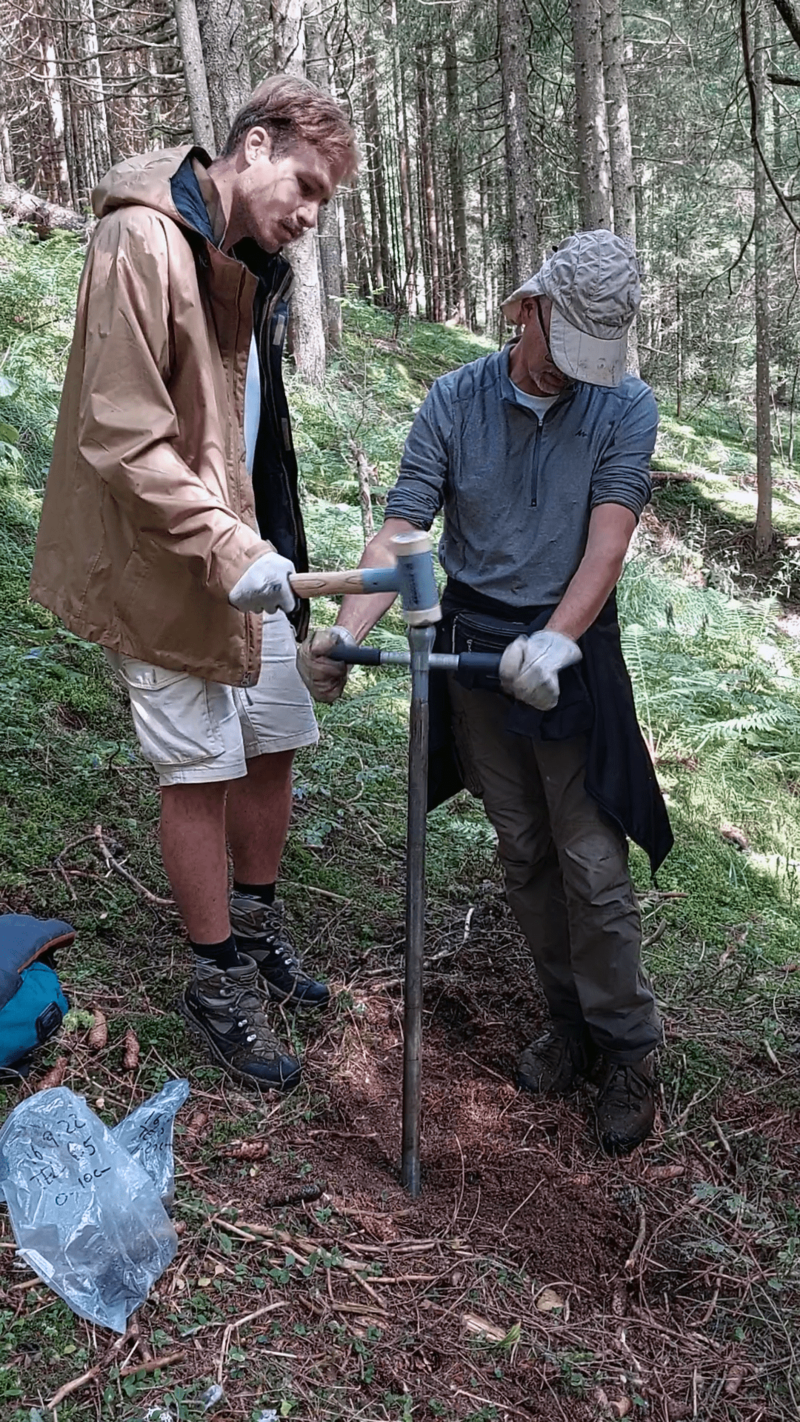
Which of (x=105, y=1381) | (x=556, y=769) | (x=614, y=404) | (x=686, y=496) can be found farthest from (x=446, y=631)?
(x=686, y=496)

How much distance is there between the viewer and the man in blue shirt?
2.43 metres

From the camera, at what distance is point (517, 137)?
1327 centimetres

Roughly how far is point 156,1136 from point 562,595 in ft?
5.24

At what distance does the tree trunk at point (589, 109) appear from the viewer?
25.9 ft

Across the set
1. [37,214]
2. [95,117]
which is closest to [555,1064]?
[37,214]

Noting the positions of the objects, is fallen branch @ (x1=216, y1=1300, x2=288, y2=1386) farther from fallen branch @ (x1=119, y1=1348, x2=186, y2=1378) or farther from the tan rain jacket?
the tan rain jacket

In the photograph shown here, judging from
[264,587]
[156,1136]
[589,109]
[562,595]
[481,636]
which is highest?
[589,109]

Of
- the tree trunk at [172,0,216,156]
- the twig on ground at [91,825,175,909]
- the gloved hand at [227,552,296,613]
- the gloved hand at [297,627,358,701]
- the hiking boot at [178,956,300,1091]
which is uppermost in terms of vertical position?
the tree trunk at [172,0,216,156]

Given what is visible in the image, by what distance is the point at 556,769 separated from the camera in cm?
269

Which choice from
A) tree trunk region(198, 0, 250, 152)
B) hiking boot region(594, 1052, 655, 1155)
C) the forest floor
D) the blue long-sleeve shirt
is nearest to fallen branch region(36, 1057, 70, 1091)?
the forest floor

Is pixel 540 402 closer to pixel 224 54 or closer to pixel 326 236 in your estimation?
pixel 224 54

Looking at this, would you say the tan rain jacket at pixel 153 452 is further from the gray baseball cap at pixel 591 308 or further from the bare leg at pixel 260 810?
the gray baseball cap at pixel 591 308

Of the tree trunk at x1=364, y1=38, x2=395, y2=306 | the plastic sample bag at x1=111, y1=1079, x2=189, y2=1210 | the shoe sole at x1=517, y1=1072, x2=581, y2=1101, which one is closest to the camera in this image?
the plastic sample bag at x1=111, y1=1079, x2=189, y2=1210

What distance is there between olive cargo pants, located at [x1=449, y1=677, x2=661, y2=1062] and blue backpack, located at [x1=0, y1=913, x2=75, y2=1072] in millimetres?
1240
